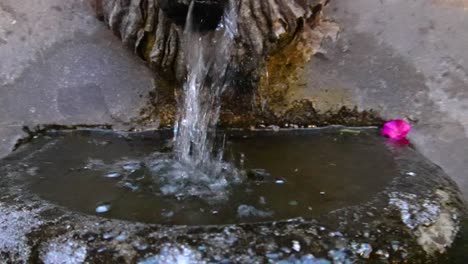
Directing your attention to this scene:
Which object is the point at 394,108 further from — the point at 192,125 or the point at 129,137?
the point at 129,137

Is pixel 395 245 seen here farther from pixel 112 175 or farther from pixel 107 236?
pixel 112 175

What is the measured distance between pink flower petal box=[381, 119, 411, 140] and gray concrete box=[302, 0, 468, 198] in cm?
5

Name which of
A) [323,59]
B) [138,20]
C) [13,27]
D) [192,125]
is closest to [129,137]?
[192,125]

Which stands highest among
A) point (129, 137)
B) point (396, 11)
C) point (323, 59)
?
point (396, 11)

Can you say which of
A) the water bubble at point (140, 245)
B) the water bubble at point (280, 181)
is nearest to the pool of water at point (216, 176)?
the water bubble at point (280, 181)

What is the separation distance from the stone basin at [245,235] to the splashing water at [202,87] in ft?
1.78

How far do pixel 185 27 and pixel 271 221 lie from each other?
2.22 feet

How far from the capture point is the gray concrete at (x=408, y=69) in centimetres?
186

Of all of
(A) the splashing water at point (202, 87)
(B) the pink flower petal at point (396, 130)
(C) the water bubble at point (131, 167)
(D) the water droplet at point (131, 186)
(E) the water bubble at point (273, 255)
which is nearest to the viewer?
(E) the water bubble at point (273, 255)

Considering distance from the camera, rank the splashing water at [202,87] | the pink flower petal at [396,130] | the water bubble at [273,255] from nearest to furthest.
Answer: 1. the water bubble at [273,255]
2. the splashing water at [202,87]
3. the pink flower petal at [396,130]

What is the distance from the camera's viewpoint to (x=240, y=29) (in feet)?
5.45

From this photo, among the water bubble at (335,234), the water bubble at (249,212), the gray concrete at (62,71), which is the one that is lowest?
the water bubble at (249,212)

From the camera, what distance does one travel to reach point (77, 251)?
3.45 ft

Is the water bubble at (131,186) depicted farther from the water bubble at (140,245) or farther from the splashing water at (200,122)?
the water bubble at (140,245)
